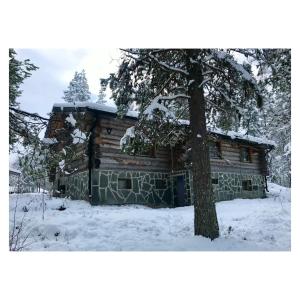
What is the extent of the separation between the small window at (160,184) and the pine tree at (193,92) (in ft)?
24.8

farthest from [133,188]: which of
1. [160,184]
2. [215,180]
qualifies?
[215,180]

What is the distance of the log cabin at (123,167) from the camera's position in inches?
591

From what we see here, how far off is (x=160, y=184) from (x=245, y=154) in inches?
285

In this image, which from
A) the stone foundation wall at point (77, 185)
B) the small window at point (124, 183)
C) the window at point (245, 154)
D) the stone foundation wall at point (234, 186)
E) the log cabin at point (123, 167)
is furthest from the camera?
the window at point (245, 154)

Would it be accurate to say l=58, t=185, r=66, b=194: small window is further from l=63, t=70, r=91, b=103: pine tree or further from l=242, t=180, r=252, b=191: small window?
l=63, t=70, r=91, b=103: pine tree

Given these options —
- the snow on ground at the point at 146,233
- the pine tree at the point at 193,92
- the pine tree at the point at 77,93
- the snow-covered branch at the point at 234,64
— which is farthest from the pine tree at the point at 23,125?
the pine tree at the point at 77,93

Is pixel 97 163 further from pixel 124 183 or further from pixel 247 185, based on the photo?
pixel 247 185

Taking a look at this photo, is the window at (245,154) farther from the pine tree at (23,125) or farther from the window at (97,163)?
the pine tree at (23,125)

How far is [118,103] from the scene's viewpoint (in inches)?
378

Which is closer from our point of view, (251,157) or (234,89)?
(234,89)
